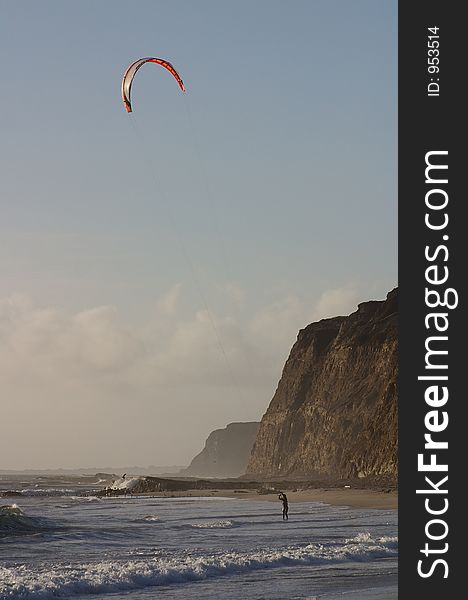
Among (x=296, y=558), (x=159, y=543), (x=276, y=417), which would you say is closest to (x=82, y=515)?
(x=159, y=543)

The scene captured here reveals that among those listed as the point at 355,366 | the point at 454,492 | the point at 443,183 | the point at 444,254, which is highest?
the point at 355,366

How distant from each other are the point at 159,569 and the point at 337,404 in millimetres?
77118

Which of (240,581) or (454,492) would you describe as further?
(240,581)

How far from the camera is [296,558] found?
2461 centimetres

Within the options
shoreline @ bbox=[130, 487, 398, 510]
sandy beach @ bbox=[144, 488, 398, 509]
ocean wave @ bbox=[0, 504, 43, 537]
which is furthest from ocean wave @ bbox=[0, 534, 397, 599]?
sandy beach @ bbox=[144, 488, 398, 509]

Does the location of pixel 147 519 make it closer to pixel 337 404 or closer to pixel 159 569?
pixel 159 569

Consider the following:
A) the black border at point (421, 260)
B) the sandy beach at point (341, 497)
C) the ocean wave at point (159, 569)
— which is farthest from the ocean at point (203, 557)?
the black border at point (421, 260)

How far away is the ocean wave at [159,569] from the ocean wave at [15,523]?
1136 cm

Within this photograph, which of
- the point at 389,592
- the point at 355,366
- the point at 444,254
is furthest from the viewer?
the point at 355,366

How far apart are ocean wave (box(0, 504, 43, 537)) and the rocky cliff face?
33036 millimetres

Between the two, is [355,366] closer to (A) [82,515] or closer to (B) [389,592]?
(A) [82,515]

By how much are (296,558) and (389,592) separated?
6220 millimetres

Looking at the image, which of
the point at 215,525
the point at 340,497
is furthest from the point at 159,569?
the point at 340,497

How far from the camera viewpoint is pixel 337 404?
3868 inches
